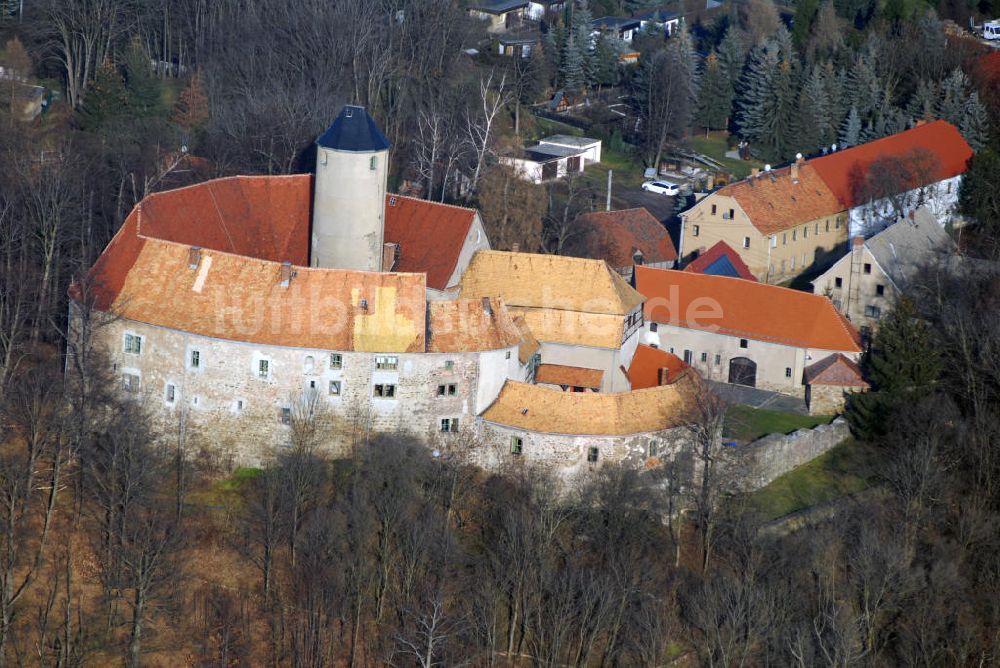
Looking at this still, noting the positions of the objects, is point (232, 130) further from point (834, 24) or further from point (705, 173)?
point (834, 24)

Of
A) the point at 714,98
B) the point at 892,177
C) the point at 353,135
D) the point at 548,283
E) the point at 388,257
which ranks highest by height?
the point at 353,135

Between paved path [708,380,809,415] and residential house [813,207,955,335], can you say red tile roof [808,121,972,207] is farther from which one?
paved path [708,380,809,415]

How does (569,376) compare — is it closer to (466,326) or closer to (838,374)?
(466,326)

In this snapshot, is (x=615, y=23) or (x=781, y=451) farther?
(x=615, y=23)

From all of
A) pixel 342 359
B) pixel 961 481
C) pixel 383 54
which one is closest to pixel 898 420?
pixel 961 481

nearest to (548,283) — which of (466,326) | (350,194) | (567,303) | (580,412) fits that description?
(567,303)

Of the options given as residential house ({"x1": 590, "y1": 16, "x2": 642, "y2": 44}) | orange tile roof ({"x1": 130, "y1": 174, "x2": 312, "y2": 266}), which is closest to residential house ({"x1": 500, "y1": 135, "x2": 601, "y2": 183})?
residential house ({"x1": 590, "y1": 16, "x2": 642, "y2": 44})

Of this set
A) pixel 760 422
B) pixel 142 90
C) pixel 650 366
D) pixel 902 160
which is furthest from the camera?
pixel 142 90
